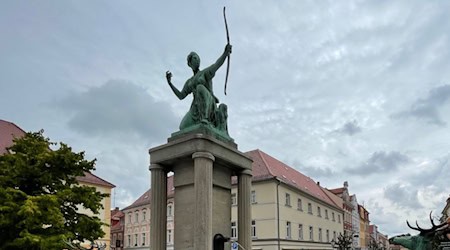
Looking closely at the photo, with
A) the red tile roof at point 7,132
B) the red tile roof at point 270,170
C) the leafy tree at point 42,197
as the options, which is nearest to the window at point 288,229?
the red tile roof at point 270,170

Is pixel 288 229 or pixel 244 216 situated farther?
pixel 288 229

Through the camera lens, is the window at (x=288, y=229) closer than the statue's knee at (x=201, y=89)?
No

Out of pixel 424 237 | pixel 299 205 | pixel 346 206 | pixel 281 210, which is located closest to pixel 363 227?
pixel 346 206

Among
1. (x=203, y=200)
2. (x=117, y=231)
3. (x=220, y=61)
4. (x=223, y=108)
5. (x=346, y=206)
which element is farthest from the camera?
(x=346, y=206)

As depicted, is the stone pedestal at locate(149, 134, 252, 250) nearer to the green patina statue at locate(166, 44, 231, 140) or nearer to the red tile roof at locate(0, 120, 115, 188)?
the green patina statue at locate(166, 44, 231, 140)

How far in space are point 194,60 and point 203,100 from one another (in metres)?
1.02

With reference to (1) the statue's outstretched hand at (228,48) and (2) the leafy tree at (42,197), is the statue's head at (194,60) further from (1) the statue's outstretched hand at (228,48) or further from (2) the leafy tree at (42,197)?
(2) the leafy tree at (42,197)

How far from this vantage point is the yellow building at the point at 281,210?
123ft

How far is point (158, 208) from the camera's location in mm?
8820

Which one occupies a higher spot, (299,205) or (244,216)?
(299,205)

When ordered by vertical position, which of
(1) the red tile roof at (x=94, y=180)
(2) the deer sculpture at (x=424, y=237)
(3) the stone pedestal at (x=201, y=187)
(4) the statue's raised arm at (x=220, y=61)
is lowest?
(2) the deer sculpture at (x=424, y=237)

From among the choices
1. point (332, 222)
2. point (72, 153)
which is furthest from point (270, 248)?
point (72, 153)

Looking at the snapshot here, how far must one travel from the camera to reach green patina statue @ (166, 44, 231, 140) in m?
8.88

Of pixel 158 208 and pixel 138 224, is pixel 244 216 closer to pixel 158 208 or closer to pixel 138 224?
pixel 158 208
